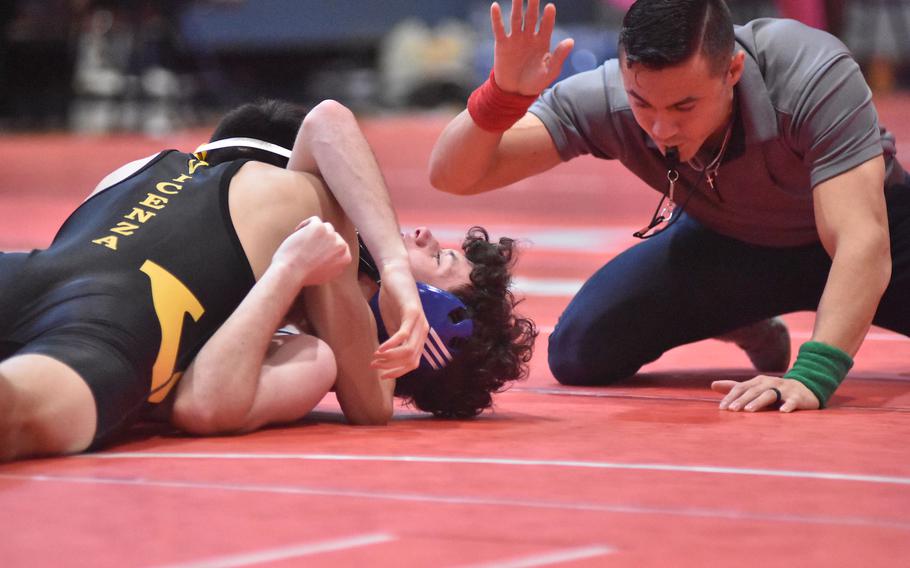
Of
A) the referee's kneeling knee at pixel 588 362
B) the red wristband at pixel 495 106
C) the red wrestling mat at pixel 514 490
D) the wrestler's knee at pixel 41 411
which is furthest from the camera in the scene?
the referee's kneeling knee at pixel 588 362

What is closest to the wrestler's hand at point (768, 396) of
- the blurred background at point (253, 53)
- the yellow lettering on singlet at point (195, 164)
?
the yellow lettering on singlet at point (195, 164)

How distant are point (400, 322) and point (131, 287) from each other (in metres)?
0.53

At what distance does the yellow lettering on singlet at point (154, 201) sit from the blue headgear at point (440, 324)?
50cm

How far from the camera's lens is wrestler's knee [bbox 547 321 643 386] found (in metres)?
3.78

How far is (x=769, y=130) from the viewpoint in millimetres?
3260

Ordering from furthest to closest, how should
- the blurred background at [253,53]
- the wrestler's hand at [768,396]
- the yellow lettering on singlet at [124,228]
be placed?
the blurred background at [253,53] < the wrestler's hand at [768,396] < the yellow lettering on singlet at [124,228]

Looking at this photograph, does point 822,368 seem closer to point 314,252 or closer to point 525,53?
point 525,53

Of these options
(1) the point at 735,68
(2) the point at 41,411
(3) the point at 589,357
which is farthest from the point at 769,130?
(2) the point at 41,411

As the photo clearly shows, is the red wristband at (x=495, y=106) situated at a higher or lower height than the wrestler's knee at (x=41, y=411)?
higher

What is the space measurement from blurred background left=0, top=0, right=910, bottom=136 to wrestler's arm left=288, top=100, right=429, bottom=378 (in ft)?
40.6

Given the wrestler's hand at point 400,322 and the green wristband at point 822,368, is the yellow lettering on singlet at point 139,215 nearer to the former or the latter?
the wrestler's hand at point 400,322

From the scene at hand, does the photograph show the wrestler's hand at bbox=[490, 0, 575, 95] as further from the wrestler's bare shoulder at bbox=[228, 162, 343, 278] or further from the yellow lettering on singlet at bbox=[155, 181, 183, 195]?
the yellow lettering on singlet at bbox=[155, 181, 183, 195]

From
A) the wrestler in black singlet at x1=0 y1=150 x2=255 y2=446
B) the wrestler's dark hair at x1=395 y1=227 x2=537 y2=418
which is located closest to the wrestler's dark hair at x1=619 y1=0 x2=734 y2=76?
the wrestler's dark hair at x1=395 y1=227 x2=537 y2=418

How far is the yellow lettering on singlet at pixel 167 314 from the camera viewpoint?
104 inches
